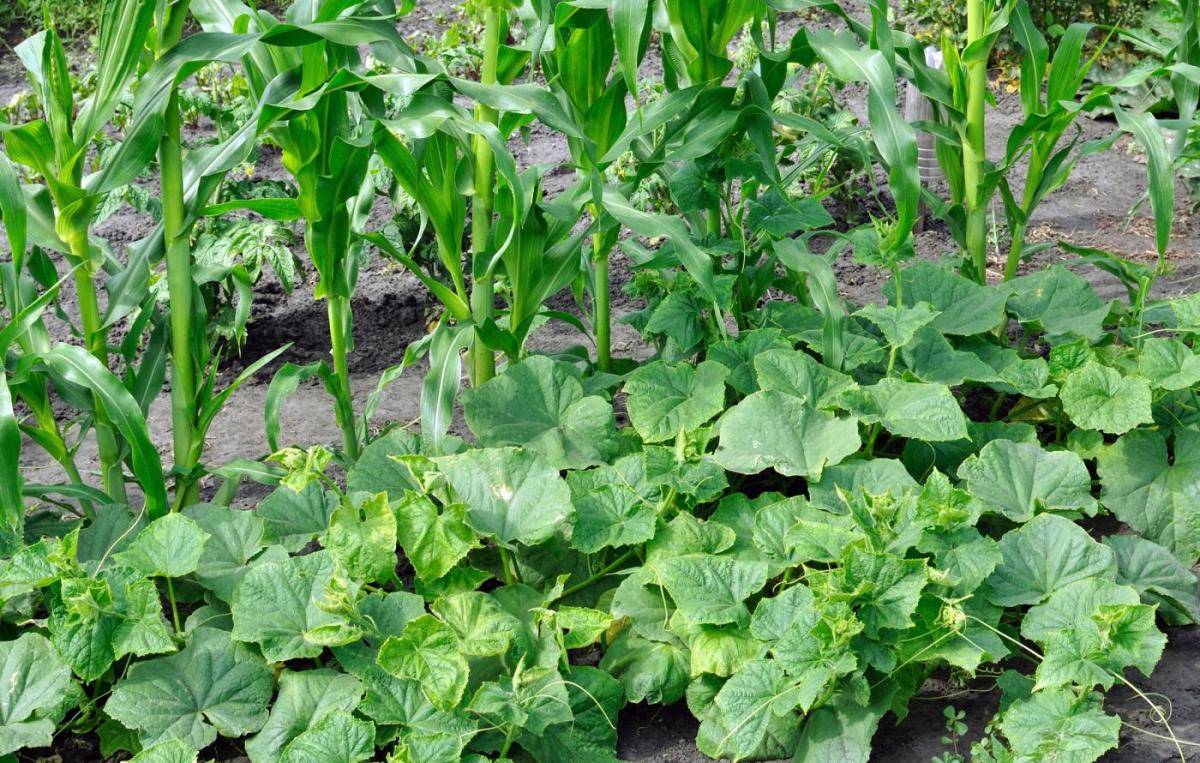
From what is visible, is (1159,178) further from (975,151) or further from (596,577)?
(596,577)

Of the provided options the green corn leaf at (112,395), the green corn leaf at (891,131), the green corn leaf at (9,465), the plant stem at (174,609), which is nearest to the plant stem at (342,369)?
the green corn leaf at (112,395)

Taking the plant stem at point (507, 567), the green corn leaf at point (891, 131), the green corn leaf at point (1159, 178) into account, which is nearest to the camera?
the plant stem at point (507, 567)

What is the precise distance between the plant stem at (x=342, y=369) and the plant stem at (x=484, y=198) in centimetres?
33

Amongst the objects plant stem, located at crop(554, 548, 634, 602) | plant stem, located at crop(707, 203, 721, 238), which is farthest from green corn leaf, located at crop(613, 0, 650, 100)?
plant stem, located at crop(554, 548, 634, 602)

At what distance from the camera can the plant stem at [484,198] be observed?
115 inches

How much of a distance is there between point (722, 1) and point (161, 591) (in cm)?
190

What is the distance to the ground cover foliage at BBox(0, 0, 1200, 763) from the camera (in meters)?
2.21

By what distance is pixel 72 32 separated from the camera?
254 inches

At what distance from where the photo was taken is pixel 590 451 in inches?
109

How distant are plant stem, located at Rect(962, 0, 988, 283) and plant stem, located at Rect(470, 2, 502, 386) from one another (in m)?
1.27

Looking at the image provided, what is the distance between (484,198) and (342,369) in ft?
1.82

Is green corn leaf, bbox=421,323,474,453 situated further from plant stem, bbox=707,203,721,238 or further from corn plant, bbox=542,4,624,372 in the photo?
plant stem, bbox=707,203,721,238

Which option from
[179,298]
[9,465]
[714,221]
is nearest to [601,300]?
[714,221]

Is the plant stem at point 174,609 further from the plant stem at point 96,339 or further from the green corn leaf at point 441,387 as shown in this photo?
the green corn leaf at point 441,387
